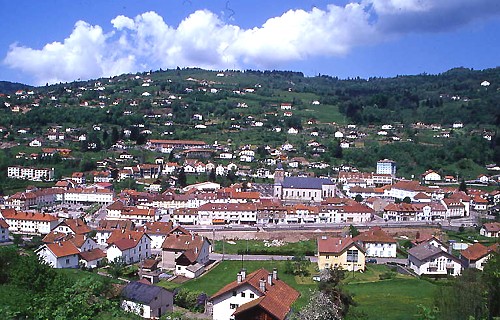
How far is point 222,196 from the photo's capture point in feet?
185

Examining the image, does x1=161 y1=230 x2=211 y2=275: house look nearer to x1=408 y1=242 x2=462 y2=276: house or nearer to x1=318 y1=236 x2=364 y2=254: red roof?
x1=318 y1=236 x2=364 y2=254: red roof

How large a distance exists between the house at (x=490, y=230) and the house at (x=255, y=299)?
31102 millimetres

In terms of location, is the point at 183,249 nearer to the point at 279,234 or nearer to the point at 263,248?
the point at 263,248

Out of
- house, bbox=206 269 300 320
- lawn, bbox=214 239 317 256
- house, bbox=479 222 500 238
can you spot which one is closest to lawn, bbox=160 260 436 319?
house, bbox=206 269 300 320

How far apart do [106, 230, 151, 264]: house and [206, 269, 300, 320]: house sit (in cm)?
1500

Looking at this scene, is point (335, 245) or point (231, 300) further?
point (335, 245)

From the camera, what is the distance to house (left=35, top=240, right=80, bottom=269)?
3180cm

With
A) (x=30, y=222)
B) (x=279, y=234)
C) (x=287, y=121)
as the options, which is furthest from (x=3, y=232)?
(x=287, y=121)

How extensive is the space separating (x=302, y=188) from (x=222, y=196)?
11067 mm

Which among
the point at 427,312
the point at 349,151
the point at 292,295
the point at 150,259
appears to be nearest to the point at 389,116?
the point at 349,151

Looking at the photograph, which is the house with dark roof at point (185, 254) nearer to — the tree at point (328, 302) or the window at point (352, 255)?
the window at point (352, 255)

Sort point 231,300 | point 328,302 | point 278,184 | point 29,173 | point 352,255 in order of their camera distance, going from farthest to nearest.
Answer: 1. point 29,173
2. point 278,184
3. point 352,255
4. point 231,300
5. point 328,302

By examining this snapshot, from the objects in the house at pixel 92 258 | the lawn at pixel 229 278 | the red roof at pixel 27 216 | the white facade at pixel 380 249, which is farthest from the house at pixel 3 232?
the white facade at pixel 380 249

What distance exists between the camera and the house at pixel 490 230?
148 feet
